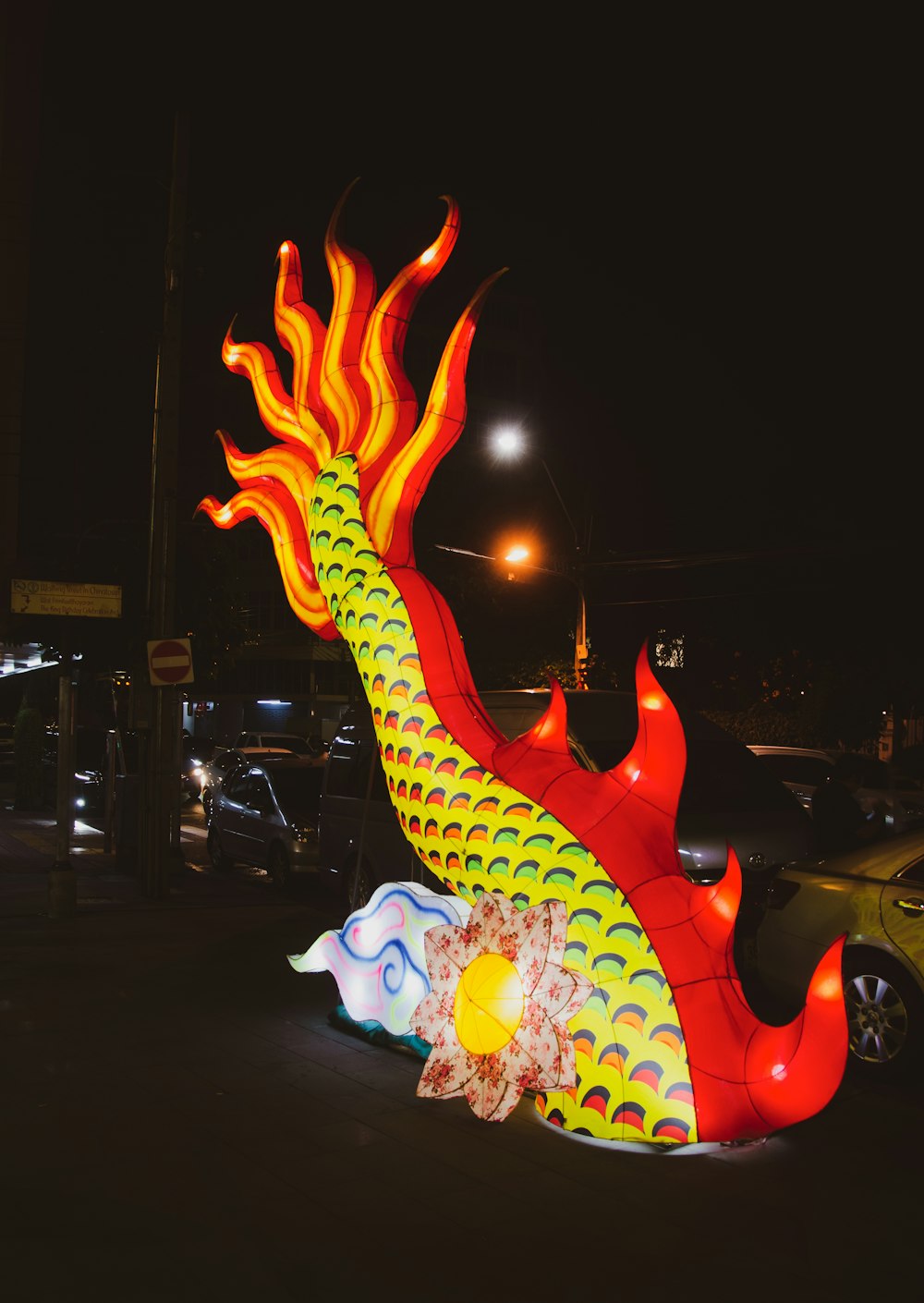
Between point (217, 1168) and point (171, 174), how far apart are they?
11.6 meters

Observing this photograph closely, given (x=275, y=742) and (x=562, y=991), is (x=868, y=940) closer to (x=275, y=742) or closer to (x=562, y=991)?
(x=562, y=991)

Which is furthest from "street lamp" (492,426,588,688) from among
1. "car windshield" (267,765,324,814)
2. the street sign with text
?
the street sign with text

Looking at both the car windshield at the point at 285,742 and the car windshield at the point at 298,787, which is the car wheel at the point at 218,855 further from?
the car windshield at the point at 285,742

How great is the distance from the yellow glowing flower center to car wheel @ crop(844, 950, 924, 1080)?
2.17m

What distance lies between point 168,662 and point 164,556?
51.8 inches

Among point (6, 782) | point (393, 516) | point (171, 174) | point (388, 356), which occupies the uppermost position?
point (171, 174)

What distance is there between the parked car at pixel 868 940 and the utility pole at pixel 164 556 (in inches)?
310

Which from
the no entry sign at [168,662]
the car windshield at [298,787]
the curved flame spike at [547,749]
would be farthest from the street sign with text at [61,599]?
the curved flame spike at [547,749]

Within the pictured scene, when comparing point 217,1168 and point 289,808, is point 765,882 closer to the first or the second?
point 217,1168

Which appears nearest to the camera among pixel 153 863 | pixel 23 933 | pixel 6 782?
pixel 23 933

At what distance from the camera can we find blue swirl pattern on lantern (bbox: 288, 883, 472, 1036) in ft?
22.0

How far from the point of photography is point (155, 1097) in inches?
248

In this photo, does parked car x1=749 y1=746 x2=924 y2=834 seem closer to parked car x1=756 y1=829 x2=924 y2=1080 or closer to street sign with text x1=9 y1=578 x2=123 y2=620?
parked car x1=756 y1=829 x2=924 y2=1080

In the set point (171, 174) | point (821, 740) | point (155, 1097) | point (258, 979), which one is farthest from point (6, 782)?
point (155, 1097)
